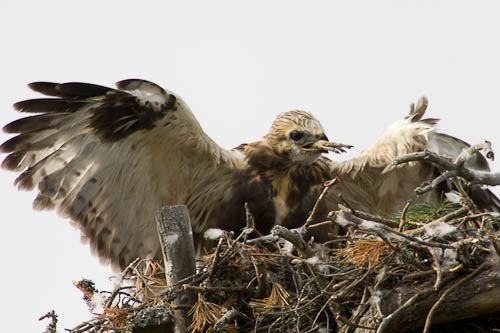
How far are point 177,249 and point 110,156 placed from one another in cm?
134

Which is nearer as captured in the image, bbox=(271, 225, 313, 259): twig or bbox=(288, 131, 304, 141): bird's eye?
bbox=(271, 225, 313, 259): twig

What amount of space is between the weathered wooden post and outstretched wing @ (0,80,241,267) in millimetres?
1071

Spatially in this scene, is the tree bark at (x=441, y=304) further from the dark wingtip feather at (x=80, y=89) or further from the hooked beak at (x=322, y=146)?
the dark wingtip feather at (x=80, y=89)

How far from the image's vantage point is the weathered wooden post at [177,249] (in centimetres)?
556

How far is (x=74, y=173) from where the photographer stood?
6.63m

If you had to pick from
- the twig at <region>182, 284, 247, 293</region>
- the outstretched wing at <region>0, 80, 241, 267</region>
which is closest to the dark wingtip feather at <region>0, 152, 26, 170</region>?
the outstretched wing at <region>0, 80, 241, 267</region>

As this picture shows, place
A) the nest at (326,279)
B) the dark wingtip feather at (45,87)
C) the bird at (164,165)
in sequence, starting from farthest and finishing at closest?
1. the bird at (164,165)
2. the dark wingtip feather at (45,87)
3. the nest at (326,279)

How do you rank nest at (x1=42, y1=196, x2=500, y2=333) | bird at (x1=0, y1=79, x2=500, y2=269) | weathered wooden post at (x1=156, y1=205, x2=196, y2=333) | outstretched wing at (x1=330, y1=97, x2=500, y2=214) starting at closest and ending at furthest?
nest at (x1=42, y1=196, x2=500, y2=333)
weathered wooden post at (x1=156, y1=205, x2=196, y2=333)
bird at (x1=0, y1=79, x2=500, y2=269)
outstretched wing at (x1=330, y1=97, x2=500, y2=214)

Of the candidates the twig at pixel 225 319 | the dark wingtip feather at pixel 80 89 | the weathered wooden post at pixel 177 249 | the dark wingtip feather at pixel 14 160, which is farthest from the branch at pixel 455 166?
the dark wingtip feather at pixel 14 160

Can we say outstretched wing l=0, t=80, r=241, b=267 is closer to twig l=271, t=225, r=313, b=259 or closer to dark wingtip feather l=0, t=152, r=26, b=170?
dark wingtip feather l=0, t=152, r=26, b=170

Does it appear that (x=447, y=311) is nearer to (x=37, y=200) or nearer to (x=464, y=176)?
(x=464, y=176)

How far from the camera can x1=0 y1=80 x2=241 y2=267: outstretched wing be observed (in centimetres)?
646

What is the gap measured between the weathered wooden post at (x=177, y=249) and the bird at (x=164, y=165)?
2.49 feet

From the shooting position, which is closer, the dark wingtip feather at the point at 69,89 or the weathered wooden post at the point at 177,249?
the weathered wooden post at the point at 177,249
